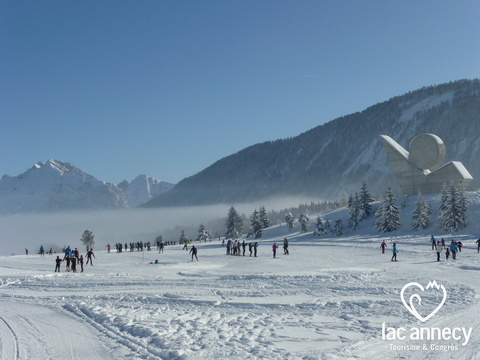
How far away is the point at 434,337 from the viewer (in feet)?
33.6

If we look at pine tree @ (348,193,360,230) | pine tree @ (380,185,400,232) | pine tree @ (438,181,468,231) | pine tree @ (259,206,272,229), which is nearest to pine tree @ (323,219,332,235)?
pine tree @ (348,193,360,230)

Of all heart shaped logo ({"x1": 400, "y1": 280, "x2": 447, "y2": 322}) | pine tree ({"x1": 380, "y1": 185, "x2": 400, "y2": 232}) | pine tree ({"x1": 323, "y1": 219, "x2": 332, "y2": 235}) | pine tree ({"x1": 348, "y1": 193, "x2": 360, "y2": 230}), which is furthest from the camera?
pine tree ({"x1": 348, "y1": 193, "x2": 360, "y2": 230})

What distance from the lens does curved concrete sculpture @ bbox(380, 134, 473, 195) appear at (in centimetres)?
5944

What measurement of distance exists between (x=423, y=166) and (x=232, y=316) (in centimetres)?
5513

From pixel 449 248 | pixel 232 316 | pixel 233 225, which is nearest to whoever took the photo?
pixel 232 316

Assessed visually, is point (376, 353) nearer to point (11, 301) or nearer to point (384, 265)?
point (11, 301)

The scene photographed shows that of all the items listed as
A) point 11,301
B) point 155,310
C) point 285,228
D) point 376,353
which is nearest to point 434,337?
point 376,353

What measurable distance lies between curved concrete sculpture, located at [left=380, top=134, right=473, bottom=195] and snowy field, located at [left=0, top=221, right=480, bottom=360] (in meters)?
41.7

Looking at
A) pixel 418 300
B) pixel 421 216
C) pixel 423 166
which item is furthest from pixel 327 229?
pixel 418 300

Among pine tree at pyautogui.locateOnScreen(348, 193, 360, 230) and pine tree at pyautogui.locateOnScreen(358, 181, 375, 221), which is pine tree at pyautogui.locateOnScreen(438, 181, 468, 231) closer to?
pine tree at pyautogui.locateOnScreen(348, 193, 360, 230)

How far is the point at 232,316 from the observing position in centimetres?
1259

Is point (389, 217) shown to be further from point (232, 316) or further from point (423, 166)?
point (232, 316)

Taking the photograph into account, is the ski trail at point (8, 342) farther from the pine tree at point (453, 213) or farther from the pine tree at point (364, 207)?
the pine tree at point (364, 207)

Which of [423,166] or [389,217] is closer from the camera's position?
[389,217]
